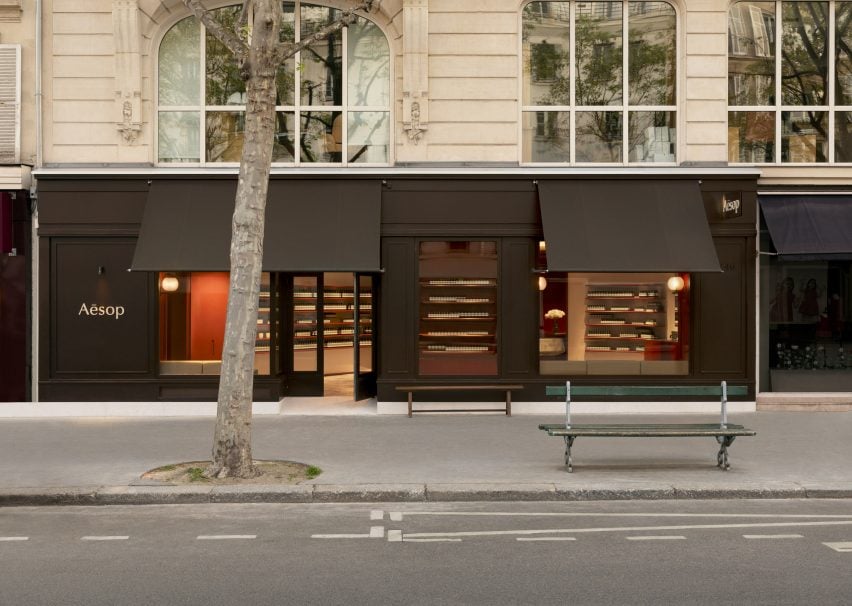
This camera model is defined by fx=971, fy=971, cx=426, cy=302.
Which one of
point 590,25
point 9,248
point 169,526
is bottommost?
point 169,526

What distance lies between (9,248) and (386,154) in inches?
259

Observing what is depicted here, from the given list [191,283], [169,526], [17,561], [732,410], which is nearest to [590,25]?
[732,410]

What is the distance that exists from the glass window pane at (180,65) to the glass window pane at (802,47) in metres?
10.4

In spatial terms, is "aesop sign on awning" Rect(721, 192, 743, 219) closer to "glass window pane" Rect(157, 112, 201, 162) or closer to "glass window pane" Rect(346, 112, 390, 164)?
"glass window pane" Rect(346, 112, 390, 164)

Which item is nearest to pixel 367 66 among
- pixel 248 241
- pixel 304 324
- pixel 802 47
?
pixel 304 324

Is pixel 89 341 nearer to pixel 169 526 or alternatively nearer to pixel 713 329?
pixel 169 526

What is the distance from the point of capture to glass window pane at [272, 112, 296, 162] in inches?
672

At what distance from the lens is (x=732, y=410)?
54.8 feet

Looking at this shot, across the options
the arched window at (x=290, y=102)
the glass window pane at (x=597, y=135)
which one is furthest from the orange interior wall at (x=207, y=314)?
the glass window pane at (x=597, y=135)

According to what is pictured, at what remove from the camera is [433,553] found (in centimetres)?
781

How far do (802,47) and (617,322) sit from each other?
19.4 feet

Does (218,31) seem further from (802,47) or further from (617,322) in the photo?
(802,47)

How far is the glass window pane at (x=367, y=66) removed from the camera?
1709cm

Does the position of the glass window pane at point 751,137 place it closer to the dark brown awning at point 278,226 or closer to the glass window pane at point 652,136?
the glass window pane at point 652,136
